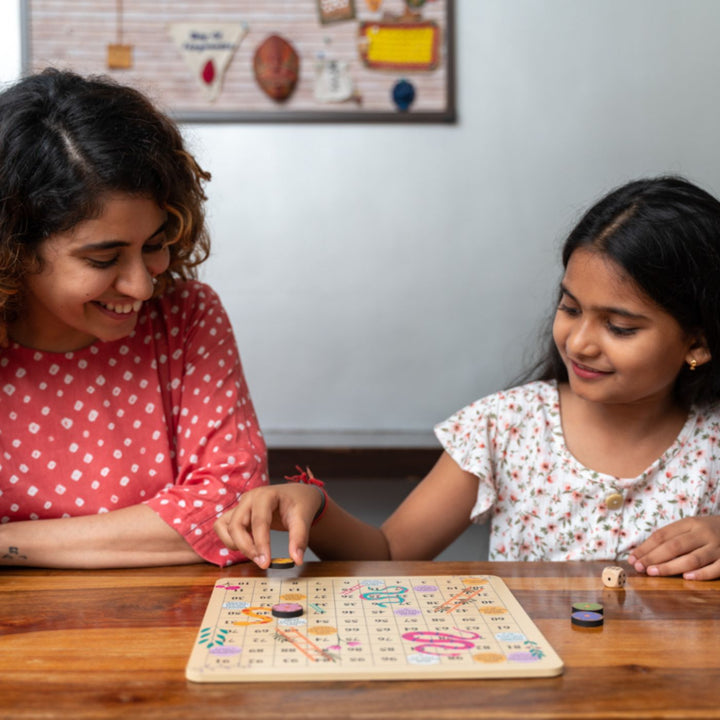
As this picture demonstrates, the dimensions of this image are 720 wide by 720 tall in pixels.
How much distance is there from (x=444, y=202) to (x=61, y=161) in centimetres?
131

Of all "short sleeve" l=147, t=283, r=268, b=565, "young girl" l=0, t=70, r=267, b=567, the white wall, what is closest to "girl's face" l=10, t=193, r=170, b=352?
"young girl" l=0, t=70, r=267, b=567

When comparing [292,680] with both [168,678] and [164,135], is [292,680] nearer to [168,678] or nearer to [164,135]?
[168,678]

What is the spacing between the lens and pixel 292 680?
0.72m

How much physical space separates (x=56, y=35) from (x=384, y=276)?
1029 mm

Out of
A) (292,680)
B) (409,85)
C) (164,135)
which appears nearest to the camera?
(292,680)

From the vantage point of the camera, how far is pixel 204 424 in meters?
1.28

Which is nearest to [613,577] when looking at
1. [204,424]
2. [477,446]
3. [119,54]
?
[477,446]

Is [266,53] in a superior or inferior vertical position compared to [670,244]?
superior

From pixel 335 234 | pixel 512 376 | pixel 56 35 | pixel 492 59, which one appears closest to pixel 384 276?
pixel 335 234

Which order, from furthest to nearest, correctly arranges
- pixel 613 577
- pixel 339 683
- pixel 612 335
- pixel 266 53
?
pixel 266 53, pixel 612 335, pixel 613 577, pixel 339 683

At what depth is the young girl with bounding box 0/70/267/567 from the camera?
3.80 ft

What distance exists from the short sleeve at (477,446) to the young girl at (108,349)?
1.07 feet

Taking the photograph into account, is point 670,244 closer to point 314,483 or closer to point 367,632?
point 314,483

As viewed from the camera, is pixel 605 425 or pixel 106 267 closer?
pixel 106 267
